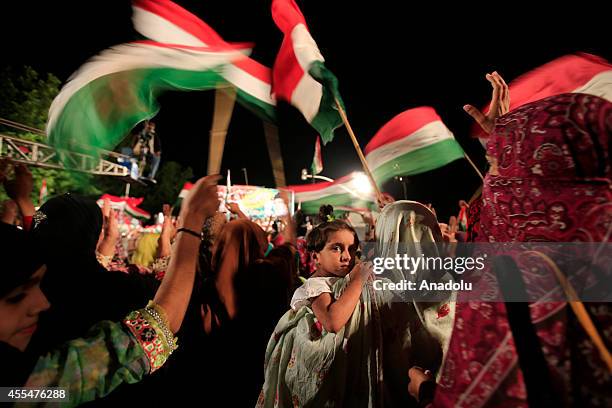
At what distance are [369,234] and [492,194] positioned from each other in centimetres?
365

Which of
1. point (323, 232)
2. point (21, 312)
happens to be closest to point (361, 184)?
point (323, 232)

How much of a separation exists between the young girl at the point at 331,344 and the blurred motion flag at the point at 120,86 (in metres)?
1.73

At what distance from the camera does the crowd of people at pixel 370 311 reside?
112 centimetres

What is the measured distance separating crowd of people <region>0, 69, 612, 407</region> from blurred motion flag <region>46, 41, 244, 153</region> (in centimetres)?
48

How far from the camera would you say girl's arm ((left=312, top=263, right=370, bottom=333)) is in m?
1.98

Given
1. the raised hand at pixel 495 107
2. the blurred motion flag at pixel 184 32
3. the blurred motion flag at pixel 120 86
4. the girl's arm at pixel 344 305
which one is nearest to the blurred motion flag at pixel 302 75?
the blurred motion flag at pixel 184 32

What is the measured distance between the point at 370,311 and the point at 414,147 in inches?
116

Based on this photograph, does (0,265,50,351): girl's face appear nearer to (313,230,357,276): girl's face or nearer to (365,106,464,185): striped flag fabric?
(313,230,357,276): girl's face

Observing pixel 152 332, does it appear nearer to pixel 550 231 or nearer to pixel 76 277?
pixel 76 277

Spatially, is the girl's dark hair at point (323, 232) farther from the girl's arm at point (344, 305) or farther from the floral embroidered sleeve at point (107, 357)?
the floral embroidered sleeve at point (107, 357)

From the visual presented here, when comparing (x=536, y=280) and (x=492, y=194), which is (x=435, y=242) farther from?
(x=536, y=280)

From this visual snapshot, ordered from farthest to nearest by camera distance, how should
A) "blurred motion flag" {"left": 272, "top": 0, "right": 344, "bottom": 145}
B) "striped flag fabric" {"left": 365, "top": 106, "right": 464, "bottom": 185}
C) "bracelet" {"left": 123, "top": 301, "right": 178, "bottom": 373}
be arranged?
1. "striped flag fabric" {"left": 365, "top": 106, "right": 464, "bottom": 185}
2. "blurred motion flag" {"left": 272, "top": 0, "right": 344, "bottom": 145}
3. "bracelet" {"left": 123, "top": 301, "right": 178, "bottom": 373}

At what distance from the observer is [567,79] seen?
2236 millimetres

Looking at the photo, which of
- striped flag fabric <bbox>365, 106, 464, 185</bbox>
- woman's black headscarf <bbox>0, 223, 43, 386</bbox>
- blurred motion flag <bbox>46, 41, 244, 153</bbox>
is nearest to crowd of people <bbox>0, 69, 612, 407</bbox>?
woman's black headscarf <bbox>0, 223, 43, 386</bbox>
